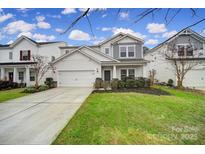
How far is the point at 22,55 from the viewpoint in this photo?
16.1 metres

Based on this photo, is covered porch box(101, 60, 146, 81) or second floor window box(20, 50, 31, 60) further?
second floor window box(20, 50, 31, 60)

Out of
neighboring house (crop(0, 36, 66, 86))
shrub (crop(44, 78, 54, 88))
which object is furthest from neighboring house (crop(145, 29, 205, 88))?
neighboring house (crop(0, 36, 66, 86))

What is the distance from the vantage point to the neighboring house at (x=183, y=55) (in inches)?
400

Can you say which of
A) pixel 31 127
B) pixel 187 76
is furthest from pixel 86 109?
pixel 187 76

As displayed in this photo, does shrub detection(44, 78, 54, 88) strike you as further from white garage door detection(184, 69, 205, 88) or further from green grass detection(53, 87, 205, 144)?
white garage door detection(184, 69, 205, 88)

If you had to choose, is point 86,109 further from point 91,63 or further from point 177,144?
point 91,63

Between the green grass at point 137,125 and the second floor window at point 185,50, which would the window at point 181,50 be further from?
the green grass at point 137,125

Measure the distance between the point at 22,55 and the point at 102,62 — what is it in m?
6.47

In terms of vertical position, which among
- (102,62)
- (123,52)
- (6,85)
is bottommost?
(6,85)

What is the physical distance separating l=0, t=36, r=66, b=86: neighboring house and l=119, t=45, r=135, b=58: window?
4.91m

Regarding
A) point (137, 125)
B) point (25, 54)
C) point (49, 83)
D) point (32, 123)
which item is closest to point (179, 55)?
point (49, 83)

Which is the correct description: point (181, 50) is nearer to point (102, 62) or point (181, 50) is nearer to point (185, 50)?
point (185, 50)

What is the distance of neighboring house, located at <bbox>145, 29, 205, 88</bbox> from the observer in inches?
400

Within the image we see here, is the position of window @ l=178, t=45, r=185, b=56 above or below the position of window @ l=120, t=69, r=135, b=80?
above
